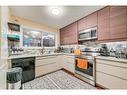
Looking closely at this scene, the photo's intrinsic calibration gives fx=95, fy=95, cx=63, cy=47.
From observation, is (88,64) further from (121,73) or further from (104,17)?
(104,17)

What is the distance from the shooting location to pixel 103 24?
2.69 metres

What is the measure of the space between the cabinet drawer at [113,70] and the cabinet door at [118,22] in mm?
749

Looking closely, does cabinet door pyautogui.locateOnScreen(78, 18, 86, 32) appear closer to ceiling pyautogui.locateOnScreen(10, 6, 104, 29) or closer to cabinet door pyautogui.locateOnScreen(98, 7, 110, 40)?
ceiling pyautogui.locateOnScreen(10, 6, 104, 29)

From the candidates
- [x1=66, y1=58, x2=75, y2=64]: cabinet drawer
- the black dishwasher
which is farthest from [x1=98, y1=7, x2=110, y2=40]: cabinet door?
the black dishwasher

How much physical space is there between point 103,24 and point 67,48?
242cm

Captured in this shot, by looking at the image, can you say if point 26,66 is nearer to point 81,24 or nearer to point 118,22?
point 81,24

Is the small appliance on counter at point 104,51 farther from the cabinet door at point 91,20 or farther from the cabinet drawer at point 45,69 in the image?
the cabinet drawer at point 45,69

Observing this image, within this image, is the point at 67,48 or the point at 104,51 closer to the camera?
the point at 104,51

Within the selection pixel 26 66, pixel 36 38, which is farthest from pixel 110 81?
pixel 36 38

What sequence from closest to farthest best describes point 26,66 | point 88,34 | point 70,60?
point 26,66 → point 88,34 → point 70,60

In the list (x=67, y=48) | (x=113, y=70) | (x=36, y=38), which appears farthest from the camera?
(x=67, y=48)

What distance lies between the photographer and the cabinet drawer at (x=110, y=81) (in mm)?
1966

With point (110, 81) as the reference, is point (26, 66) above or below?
above
